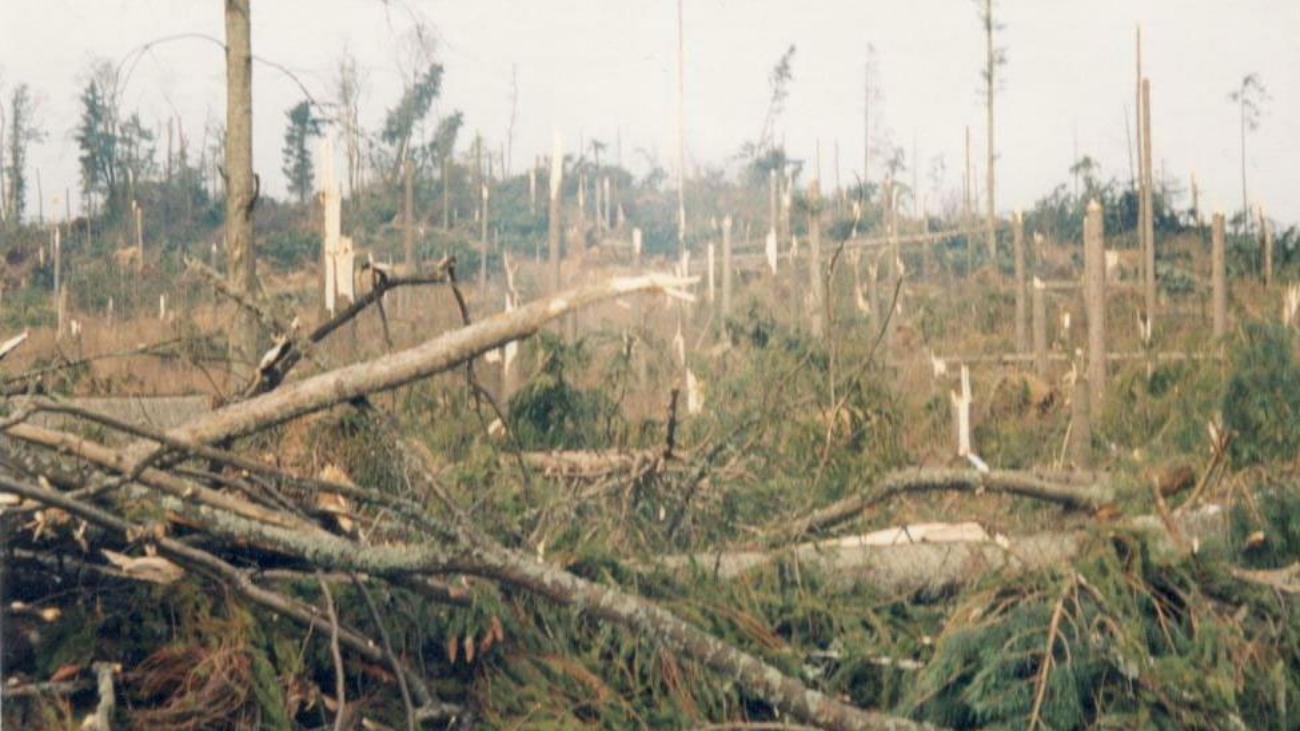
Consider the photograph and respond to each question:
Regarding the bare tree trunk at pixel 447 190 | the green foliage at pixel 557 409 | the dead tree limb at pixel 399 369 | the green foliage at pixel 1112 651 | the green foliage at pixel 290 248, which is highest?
the bare tree trunk at pixel 447 190

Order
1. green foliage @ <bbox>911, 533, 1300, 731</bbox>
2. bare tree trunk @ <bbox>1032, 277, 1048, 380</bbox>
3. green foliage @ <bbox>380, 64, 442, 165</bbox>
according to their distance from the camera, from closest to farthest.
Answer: green foliage @ <bbox>911, 533, 1300, 731</bbox>
green foliage @ <bbox>380, 64, 442, 165</bbox>
bare tree trunk @ <bbox>1032, 277, 1048, 380</bbox>

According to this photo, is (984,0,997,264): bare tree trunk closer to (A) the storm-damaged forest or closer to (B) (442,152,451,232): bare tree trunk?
(B) (442,152,451,232): bare tree trunk

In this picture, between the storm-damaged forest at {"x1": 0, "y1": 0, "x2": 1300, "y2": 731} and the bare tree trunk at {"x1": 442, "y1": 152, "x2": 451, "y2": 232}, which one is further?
the bare tree trunk at {"x1": 442, "y1": 152, "x2": 451, "y2": 232}

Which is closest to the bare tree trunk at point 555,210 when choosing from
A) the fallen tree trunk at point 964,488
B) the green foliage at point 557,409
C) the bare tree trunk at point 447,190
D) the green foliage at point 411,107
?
the green foliage at point 411,107

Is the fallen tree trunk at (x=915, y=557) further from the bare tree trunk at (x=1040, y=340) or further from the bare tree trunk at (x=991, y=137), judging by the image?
the bare tree trunk at (x=991, y=137)

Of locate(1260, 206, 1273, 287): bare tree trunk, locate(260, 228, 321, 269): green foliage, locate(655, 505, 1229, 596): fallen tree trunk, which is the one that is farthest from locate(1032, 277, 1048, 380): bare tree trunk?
locate(260, 228, 321, 269): green foliage

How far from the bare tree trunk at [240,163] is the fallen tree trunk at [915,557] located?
3707mm

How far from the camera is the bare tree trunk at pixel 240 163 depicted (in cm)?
725

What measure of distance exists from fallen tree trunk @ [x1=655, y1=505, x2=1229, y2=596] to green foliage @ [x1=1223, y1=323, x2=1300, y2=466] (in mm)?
329

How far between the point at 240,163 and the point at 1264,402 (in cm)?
→ 524

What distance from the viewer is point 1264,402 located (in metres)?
4.44

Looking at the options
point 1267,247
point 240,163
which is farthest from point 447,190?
point 240,163

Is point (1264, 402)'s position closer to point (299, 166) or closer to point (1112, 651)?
point (1112, 651)

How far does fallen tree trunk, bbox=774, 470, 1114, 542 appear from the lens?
175 inches
